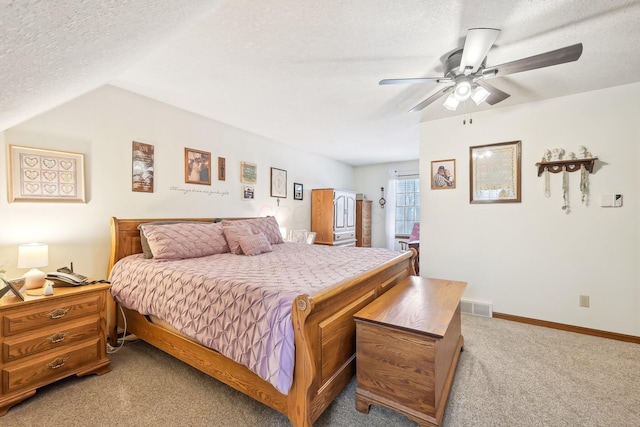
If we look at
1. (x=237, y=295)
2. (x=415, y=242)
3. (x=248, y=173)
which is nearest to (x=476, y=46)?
(x=237, y=295)

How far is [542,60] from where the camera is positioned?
163cm

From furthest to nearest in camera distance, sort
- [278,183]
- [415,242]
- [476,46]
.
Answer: [415,242], [278,183], [476,46]

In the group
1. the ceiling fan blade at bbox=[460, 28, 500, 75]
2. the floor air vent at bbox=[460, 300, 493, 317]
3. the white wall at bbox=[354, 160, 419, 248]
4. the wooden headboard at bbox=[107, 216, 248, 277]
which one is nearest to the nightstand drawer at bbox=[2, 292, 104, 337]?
the wooden headboard at bbox=[107, 216, 248, 277]

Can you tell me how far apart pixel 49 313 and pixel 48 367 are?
0.35 m

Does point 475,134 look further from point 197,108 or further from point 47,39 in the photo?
point 47,39

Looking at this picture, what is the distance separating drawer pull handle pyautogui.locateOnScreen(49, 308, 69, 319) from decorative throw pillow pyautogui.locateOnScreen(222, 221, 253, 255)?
1.36 metres

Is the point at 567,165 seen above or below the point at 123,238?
above

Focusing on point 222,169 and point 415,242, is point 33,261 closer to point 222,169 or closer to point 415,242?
point 222,169

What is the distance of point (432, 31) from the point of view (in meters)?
1.77

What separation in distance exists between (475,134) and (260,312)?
3.30 meters

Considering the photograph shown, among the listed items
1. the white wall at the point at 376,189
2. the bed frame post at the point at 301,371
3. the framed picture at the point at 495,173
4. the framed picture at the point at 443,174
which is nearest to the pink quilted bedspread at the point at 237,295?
the bed frame post at the point at 301,371

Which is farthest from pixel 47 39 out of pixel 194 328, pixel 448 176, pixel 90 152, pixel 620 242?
pixel 620 242

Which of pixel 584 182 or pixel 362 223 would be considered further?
pixel 362 223

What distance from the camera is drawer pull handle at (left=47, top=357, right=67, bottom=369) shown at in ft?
5.92
